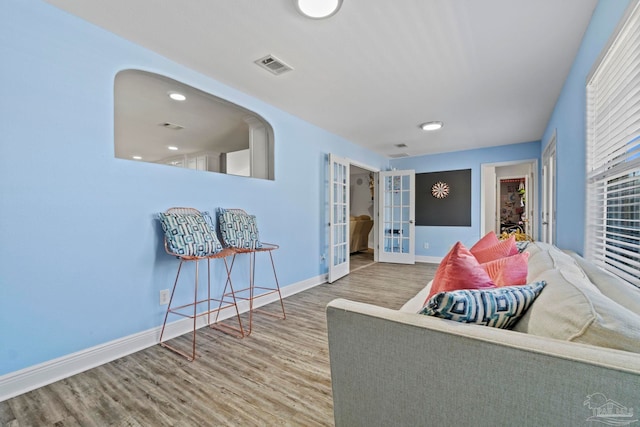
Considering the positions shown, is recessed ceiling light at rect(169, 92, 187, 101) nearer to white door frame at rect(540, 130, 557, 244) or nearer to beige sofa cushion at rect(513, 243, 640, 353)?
beige sofa cushion at rect(513, 243, 640, 353)

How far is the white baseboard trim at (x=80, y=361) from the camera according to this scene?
5.21 feet

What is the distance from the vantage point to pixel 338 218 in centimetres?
447

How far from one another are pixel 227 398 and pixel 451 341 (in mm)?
1407

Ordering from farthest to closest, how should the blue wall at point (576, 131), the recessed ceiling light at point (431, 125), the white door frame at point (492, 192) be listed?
1. the white door frame at point (492, 192)
2. the recessed ceiling light at point (431, 125)
3. the blue wall at point (576, 131)

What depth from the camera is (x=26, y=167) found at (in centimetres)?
165

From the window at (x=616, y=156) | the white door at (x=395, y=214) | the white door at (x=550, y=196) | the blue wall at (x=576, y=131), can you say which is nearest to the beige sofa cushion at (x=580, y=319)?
the window at (x=616, y=156)

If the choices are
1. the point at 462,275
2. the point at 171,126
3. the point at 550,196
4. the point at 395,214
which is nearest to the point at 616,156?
the point at 462,275

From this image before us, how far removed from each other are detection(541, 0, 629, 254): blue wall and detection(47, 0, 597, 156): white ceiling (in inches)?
5.3

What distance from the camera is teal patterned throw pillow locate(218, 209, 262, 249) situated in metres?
2.58

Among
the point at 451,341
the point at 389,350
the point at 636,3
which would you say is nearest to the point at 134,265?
the point at 389,350

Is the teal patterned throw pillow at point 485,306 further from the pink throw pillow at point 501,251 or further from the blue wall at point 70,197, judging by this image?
the blue wall at point 70,197

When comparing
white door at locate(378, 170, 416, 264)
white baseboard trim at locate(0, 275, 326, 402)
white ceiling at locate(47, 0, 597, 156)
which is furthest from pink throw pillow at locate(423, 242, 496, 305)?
white door at locate(378, 170, 416, 264)

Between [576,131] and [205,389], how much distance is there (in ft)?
10.9

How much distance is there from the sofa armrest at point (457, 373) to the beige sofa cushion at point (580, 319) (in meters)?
0.05
